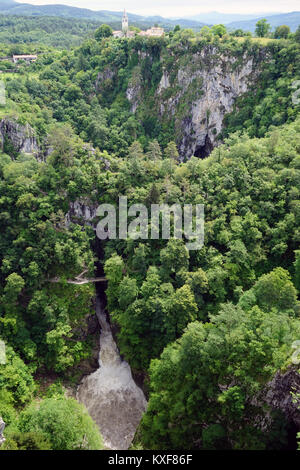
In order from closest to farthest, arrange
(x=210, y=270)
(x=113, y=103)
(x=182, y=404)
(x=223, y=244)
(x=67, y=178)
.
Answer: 1. (x=182, y=404)
2. (x=210, y=270)
3. (x=223, y=244)
4. (x=67, y=178)
5. (x=113, y=103)

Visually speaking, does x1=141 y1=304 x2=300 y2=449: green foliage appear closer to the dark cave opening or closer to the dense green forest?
the dense green forest

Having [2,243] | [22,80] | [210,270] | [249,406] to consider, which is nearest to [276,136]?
[210,270]

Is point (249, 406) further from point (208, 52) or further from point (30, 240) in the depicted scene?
point (208, 52)

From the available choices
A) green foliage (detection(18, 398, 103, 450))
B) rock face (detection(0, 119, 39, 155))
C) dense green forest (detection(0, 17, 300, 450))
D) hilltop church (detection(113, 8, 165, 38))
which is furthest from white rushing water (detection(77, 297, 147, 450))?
hilltop church (detection(113, 8, 165, 38))

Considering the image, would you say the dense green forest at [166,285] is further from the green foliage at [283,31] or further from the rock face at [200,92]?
the rock face at [200,92]

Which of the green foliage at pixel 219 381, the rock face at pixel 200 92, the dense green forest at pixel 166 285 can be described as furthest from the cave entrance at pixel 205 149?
the green foliage at pixel 219 381
